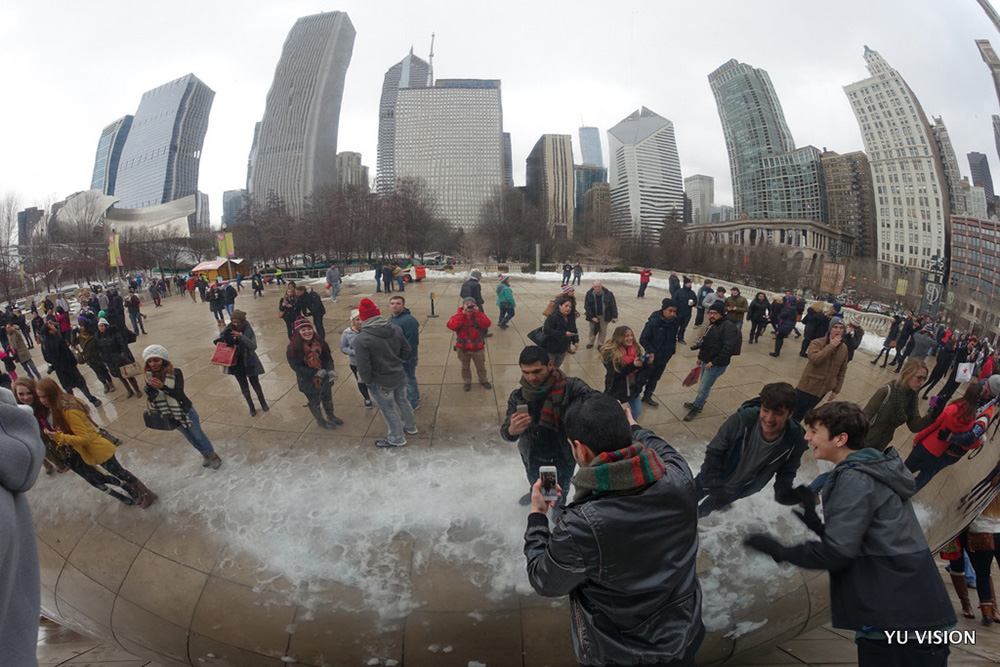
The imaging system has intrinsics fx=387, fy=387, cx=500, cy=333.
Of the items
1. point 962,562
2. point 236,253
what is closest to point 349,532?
point 236,253

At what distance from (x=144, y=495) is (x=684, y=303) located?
3.54 meters

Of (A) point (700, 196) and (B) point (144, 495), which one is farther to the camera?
(A) point (700, 196)

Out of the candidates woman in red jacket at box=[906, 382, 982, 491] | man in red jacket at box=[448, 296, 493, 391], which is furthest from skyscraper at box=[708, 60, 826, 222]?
man in red jacket at box=[448, 296, 493, 391]

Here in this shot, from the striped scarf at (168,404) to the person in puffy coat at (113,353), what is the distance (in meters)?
0.21

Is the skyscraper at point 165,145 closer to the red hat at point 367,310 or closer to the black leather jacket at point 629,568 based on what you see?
the red hat at point 367,310

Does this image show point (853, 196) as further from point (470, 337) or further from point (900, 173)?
point (470, 337)

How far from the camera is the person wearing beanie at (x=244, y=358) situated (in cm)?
260

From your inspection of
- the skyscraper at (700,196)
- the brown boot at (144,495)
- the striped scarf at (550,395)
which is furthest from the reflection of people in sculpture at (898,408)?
the brown boot at (144,495)

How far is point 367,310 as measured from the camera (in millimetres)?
3648

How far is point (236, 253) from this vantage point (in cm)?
278

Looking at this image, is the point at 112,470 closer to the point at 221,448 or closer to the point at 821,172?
the point at 221,448

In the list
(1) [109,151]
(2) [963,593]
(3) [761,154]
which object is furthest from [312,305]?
(2) [963,593]

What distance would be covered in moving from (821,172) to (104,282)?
4.23 meters

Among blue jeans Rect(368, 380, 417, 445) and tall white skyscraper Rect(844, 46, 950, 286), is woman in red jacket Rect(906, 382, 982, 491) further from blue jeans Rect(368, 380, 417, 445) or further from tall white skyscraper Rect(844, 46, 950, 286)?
blue jeans Rect(368, 380, 417, 445)
